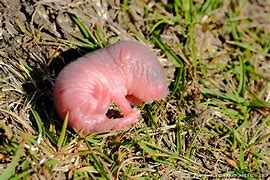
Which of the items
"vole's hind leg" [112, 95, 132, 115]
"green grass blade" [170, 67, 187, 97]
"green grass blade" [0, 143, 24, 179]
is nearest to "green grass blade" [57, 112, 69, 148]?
"green grass blade" [0, 143, 24, 179]

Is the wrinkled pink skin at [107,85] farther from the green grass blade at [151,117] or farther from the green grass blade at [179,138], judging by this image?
the green grass blade at [179,138]

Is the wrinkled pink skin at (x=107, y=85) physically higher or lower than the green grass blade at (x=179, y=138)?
higher

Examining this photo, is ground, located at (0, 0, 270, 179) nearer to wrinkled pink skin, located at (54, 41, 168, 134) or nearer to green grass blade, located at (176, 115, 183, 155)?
green grass blade, located at (176, 115, 183, 155)

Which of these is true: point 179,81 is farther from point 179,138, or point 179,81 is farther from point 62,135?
point 62,135

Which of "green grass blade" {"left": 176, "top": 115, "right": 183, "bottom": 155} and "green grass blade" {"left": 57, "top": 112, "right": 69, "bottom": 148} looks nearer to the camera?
"green grass blade" {"left": 57, "top": 112, "right": 69, "bottom": 148}

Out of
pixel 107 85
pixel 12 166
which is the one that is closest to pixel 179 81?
pixel 107 85

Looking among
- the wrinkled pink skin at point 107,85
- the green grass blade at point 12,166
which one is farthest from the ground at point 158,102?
the wrinkled pink skin at point 107,85

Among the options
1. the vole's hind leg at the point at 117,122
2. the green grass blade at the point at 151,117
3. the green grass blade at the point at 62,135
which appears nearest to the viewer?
the green grass blade at the point at 62,135
